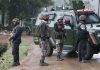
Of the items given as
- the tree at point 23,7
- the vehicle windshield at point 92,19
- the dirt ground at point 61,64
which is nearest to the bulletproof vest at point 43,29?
the dirt ground at point 61,64

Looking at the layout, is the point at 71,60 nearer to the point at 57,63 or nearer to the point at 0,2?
the point at 57,63

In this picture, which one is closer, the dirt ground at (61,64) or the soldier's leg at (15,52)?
the dirt ground at (61,64)

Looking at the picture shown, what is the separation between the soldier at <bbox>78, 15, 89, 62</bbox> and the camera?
15525 millimetres

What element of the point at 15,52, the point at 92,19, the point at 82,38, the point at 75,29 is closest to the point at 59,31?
the point at 75,29

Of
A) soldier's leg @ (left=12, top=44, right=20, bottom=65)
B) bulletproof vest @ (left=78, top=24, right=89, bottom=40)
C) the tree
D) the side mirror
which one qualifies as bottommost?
the tree

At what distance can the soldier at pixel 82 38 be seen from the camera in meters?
15.5

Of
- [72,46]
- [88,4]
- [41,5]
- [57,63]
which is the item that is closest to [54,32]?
[72,46]

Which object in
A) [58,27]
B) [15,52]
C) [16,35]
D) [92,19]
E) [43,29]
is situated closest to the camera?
[16,35]

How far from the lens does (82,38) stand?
1562 cm

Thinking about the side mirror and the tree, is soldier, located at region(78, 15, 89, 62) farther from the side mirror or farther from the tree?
the tree

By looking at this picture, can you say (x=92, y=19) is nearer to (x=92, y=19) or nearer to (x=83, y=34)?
(x=92, y=19)

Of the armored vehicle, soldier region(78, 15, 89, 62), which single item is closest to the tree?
the armored vehicle

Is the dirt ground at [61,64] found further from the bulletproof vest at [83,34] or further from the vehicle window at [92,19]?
the vehicle window at [92,19]

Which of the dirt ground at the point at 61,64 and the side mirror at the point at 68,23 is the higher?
the side mirror at the point at 68,23
